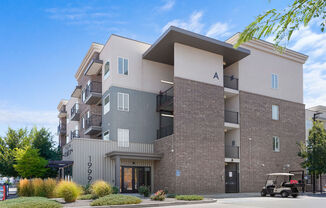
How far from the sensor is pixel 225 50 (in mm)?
26531

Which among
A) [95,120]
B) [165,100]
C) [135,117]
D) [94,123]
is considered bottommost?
[94,123]

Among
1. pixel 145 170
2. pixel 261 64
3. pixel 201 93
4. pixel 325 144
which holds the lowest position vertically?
pixel 145 170

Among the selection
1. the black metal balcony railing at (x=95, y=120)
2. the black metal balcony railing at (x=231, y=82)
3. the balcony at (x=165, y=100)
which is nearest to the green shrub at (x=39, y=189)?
the black metal balcony railing at (x=95, y=120)

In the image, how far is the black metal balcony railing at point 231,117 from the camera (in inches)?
Answer: 1082

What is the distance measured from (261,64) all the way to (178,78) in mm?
9417

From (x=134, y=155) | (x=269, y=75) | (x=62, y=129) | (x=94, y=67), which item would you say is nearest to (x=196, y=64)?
(x=269, y=75)

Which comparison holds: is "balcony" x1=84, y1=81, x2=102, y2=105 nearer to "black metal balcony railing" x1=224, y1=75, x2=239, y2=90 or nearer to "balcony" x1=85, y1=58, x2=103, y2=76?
"balcony" x1=85, y1=58, x2=103, y2=76

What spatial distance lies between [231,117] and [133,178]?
9.51 meters

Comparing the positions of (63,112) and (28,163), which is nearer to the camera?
(28,163)

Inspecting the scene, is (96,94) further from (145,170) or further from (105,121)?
(145,170)

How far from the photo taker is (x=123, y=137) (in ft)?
85.4

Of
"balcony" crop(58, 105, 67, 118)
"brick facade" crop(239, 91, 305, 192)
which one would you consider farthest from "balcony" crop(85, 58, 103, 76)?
"balcony" crop(58, 105, 67, 118)

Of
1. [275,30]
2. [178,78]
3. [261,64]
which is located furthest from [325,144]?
[275,30]

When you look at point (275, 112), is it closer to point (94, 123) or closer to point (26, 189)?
point (94, 123)
